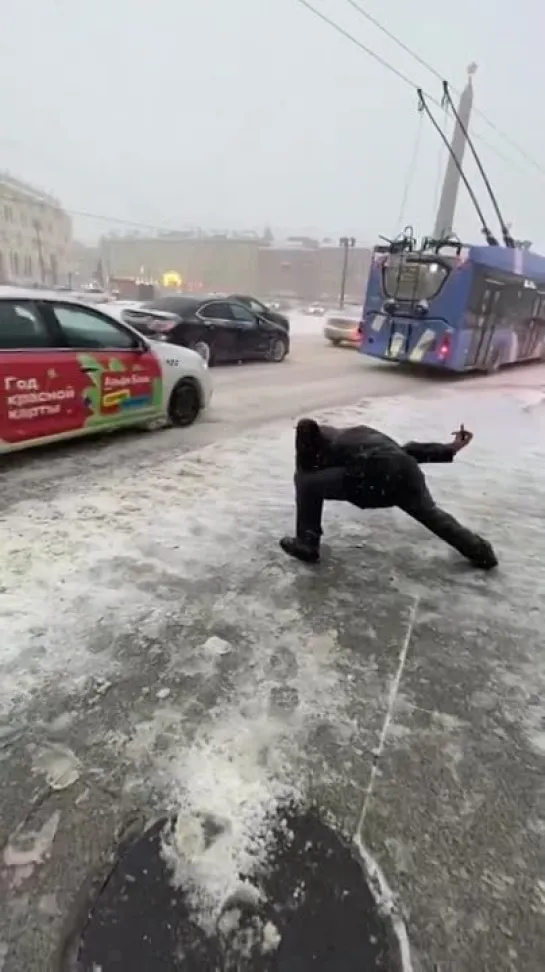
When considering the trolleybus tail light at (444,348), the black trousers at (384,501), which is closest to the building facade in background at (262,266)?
the trolleybus tail light at (444,348)

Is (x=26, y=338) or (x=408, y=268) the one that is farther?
Answer: (x=408, y=268)

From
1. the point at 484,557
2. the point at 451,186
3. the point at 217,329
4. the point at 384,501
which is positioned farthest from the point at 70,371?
the point at 451,186

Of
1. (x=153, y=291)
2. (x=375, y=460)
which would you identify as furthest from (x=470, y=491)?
(x=153, y=291)

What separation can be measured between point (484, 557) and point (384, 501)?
861mm

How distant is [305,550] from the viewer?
160 inches

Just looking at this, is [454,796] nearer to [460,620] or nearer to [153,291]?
[460,620]

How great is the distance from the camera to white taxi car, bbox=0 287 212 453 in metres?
5.24

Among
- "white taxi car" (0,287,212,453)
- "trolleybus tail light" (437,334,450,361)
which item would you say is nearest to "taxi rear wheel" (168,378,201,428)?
"white taxi car" (0,287,212,453)

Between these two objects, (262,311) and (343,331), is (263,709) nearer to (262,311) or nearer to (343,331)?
(262,311)

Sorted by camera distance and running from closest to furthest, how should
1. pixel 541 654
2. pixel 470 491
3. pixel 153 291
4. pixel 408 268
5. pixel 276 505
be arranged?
pixel 541 654
pixel 276 505
pixel 470 491
pixel 408 268
pixel 153 291

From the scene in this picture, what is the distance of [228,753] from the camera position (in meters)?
2.45

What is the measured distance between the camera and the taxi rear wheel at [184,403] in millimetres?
7285

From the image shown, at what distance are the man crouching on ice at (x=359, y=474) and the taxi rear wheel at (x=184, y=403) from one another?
3662 mm

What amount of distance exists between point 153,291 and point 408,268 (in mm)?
39723
